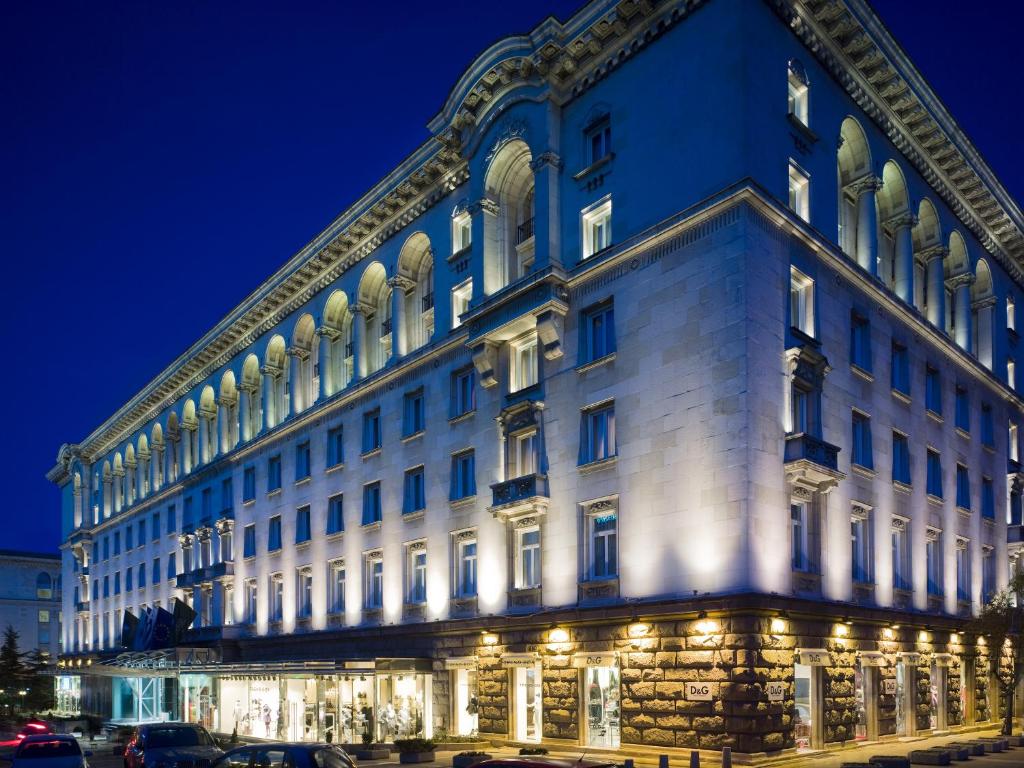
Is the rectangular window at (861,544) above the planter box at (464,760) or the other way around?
above

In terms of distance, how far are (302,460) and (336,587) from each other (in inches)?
321

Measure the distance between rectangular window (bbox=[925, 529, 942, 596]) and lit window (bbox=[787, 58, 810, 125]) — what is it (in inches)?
662

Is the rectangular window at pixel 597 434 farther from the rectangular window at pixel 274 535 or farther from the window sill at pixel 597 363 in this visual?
the rectangular window at pixel 274 535

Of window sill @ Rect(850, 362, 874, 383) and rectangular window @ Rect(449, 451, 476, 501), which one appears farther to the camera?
rectangular window @ Rect(449, 451, 476, 501)

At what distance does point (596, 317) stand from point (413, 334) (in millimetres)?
14039

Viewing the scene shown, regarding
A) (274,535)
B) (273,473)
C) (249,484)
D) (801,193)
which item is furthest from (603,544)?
(249,484)

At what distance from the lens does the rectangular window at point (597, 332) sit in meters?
35.1

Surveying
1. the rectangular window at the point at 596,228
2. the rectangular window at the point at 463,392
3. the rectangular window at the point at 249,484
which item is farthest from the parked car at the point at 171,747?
the rectangular window at the point at 249,484

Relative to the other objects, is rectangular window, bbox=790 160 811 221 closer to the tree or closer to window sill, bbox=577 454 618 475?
window sill, bbox=577 454 618 475

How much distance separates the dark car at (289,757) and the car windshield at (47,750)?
984 cm

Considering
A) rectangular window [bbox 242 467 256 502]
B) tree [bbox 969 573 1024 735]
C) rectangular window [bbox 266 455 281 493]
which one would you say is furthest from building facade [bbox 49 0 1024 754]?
rectangular window [bbox 242 467 256 502]

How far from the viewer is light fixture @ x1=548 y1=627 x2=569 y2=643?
112ft

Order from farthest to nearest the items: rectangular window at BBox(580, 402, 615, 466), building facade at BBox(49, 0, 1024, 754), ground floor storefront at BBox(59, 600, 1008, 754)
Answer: rectangular window at BBox(580, 402, 615, 466) < building facade at BBox(49, 0, 1024, 754) < ground floor storefront at BBox(59, 600, 1008, 754)

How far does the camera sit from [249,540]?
5959 centimetres
